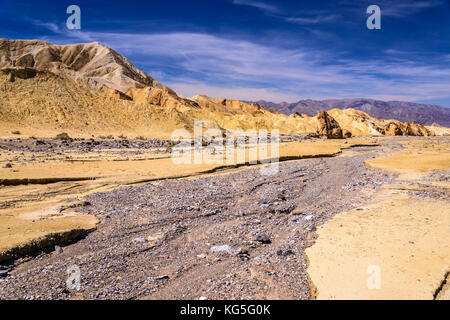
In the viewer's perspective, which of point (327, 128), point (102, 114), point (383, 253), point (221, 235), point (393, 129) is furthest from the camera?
point (393, 129)

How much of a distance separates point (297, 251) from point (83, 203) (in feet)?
22.1

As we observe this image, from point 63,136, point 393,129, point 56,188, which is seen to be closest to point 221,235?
point 56,188

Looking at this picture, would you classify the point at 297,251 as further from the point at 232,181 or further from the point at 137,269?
the point at 232,181

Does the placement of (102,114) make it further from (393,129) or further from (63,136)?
(393,129)

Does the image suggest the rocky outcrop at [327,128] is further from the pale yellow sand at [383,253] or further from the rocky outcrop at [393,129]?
the pale yellow sand at [383,253]

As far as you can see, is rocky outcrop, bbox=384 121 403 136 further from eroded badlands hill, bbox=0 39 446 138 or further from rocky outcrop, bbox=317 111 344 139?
rocky outcrop, bbox=317 111 344 139

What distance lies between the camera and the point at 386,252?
563 cm

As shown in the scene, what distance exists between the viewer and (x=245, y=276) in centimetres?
521

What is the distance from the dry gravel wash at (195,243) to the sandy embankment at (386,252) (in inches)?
14.9

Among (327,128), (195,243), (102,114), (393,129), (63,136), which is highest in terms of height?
(102,114)

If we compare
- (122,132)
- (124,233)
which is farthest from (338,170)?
(122,132)

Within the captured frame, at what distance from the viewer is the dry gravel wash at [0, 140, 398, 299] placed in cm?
500

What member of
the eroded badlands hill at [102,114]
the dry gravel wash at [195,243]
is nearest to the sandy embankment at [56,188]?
the dry gravel wash at [195,243]

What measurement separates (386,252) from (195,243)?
3999 millimetres
